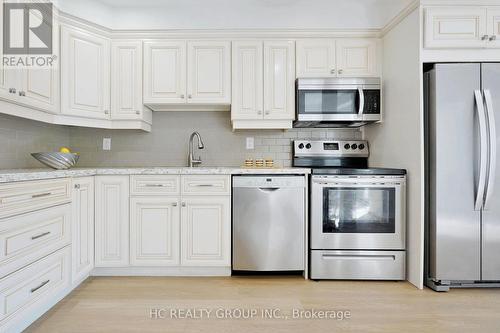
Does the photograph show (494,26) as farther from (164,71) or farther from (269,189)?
(164,71)

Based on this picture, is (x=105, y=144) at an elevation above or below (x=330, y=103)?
below

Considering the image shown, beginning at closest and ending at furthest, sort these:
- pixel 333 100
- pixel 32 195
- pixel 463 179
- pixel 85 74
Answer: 1. pixel 32 195
2. pixel 463 179
3. pixel 85 74
4. pixel 333 100

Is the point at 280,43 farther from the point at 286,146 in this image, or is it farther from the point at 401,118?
the point at 401,118

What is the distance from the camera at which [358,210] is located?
8.40ft

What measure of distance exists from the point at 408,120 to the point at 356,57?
85cm

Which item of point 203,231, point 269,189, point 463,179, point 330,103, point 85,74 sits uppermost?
point 85,74

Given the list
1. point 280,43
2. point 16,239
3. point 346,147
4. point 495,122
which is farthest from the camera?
point 346,147

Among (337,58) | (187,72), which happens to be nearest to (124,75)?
(187,72)

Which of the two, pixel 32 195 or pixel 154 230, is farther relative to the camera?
pixel 154 230

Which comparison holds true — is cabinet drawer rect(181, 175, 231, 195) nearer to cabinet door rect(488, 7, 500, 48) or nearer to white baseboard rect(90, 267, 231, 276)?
white baseboard rect(90, 267, 231, 276)

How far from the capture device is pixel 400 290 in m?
2.37

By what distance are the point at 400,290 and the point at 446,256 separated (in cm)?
43

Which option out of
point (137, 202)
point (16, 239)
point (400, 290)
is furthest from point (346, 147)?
point (16, 239)

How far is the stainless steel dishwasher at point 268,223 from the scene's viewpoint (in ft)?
8.45
